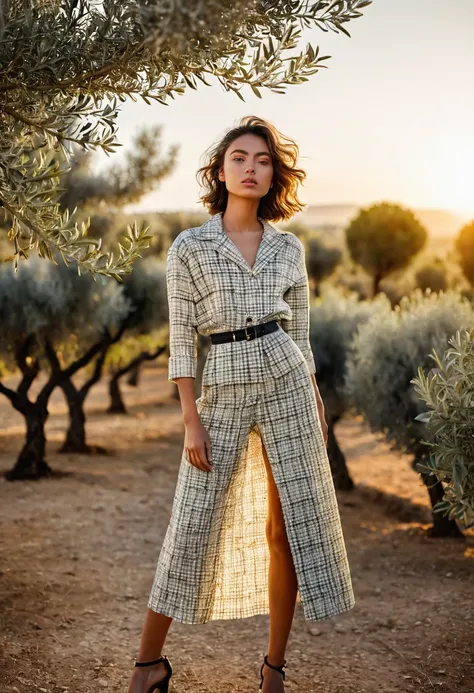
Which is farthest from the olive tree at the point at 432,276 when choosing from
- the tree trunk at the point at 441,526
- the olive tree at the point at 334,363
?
the tree trunk at the point at 441,526

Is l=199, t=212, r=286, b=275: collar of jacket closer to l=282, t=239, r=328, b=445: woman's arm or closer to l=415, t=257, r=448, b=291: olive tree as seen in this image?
l=282, t=239, r=328, b=445: woman's arm

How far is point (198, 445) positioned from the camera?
10.8 ft

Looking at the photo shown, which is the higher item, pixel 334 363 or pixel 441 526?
pixel 334 363

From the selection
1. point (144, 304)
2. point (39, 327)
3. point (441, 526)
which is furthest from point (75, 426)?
point (441, 526)

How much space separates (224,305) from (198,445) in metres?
0.64

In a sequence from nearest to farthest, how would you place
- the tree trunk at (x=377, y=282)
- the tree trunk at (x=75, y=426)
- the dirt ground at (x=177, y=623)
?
the dirt ground at (x=177, y=623), the tree trunk at (x=75, y=426), the tree trunk at (x=377, y=282)

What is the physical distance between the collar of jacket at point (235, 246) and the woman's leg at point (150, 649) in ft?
5.49

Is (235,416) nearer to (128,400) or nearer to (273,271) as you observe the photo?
(273,271)

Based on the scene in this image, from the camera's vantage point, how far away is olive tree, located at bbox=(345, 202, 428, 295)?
115 ft

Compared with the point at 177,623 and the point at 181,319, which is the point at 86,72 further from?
the point at 177,623

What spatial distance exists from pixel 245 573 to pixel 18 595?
2283 mm

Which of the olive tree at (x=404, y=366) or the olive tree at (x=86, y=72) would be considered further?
the olive tree at (x=404, y=366)

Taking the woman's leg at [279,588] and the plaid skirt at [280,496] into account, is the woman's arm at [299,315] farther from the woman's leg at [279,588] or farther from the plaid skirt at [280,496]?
the woman's leg at [279,588]

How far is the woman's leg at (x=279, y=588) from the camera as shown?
348 centimetres
